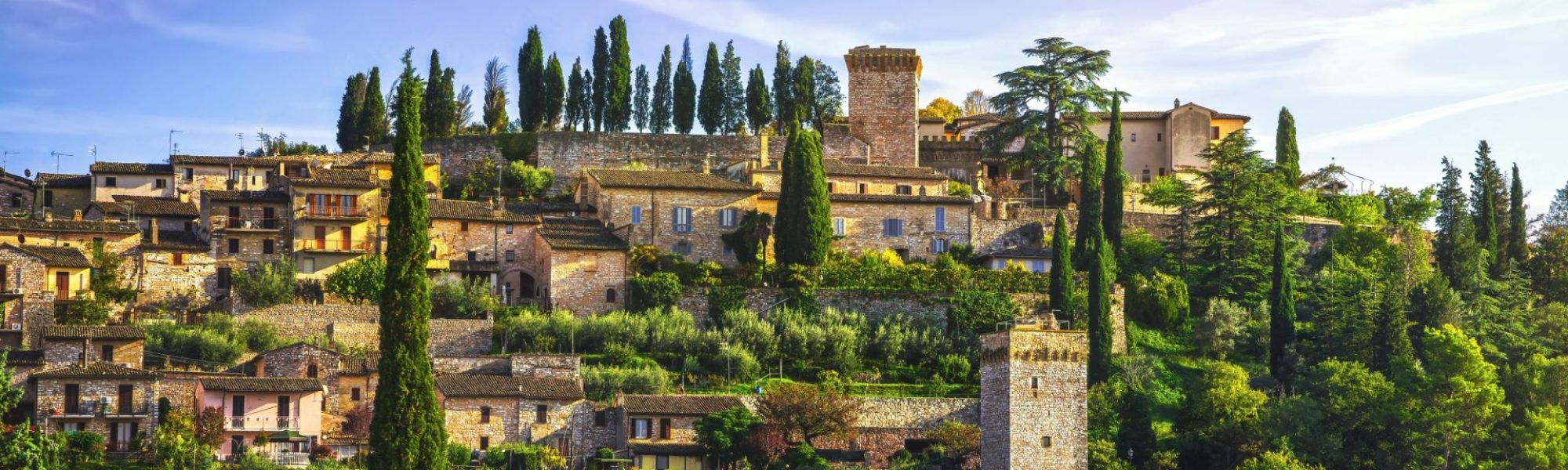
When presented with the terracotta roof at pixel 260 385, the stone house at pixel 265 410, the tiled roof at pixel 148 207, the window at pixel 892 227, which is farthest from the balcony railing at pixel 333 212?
the window at pixel 892 227

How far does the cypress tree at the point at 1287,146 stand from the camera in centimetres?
8750

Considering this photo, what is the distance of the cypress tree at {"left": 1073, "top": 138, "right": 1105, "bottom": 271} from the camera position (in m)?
72.5

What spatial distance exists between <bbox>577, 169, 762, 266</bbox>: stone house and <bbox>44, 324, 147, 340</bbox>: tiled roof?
58.5 ft

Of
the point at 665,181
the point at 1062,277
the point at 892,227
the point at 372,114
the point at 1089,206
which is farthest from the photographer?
the point at 372,114

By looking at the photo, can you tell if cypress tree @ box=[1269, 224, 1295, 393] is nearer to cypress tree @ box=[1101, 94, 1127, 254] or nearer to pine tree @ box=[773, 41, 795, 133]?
cypress tree @ box=[1101, 94, 1127, 254]

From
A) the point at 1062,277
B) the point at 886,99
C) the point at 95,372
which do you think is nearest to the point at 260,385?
the point at 95,372

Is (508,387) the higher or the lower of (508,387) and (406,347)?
the lower

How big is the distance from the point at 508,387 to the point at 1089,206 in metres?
22.6

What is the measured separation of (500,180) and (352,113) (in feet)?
33.3

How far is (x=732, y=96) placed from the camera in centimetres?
9056

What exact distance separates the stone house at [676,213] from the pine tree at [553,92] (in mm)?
14255

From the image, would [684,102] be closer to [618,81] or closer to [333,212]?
[618,81]

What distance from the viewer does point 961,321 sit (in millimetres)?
69938

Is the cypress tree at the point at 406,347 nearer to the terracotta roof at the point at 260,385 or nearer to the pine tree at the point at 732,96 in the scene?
the terracotta roof at the point at 260,385
